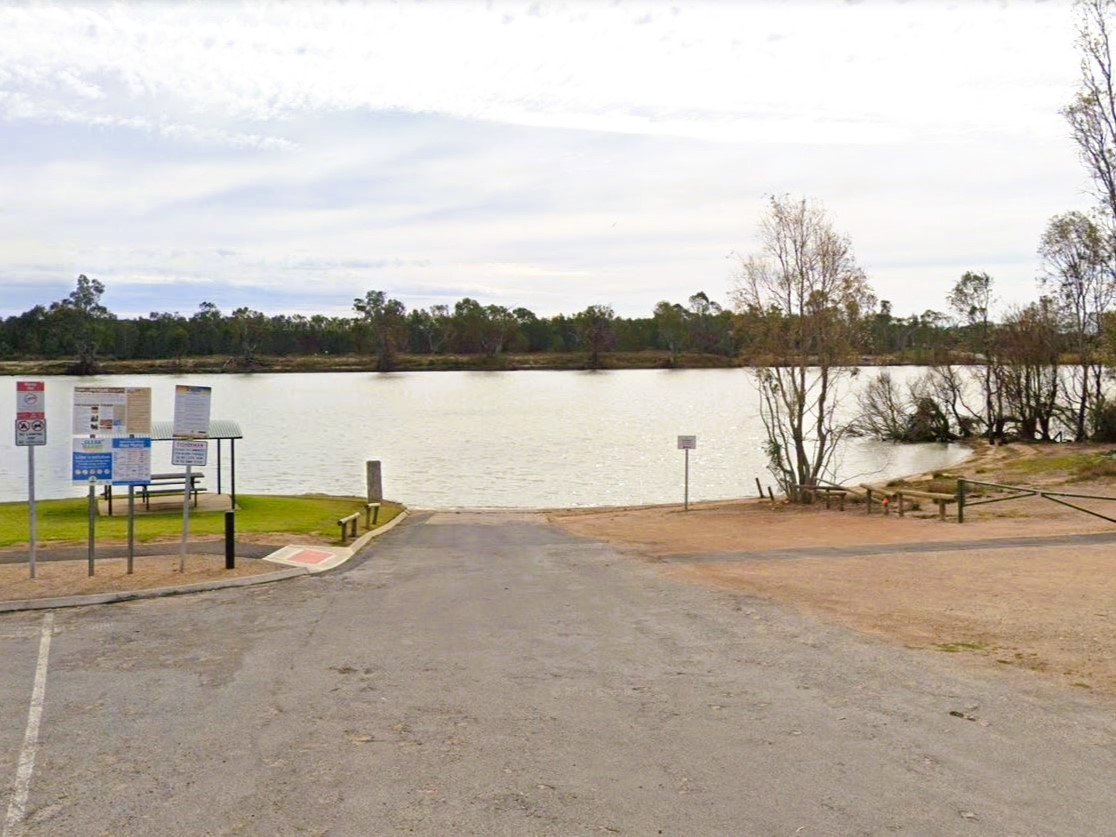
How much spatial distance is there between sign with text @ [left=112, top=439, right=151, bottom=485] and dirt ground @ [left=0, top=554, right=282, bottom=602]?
1.33m

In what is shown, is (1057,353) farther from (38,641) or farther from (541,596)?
(38,641)

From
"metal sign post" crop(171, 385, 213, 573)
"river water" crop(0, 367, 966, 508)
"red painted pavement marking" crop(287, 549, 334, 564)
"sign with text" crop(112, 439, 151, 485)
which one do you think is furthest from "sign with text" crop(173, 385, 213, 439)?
"river water" crop(0, 367, 966, 508)

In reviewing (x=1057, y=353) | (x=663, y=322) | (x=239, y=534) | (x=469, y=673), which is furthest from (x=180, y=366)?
(x=469, y=673)

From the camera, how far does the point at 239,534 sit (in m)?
18.5

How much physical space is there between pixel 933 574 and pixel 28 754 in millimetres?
11886

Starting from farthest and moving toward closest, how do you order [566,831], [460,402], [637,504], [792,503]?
[460,402] < [637,504] < [792,503] < [566,831]

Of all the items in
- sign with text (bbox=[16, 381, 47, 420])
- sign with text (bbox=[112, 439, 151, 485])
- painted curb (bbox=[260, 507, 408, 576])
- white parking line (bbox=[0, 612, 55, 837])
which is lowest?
painted curb (bbox=[260, 507, 408, 576])

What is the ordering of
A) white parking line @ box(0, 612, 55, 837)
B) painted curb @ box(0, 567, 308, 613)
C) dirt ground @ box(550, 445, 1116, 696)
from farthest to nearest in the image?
painted curb @ box(0, 567, 308, 613) → dirt ground @ box(550, 445, 1116, 696) → white parking line @ box(0, 612, 55, 837)

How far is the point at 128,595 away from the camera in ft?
41.3

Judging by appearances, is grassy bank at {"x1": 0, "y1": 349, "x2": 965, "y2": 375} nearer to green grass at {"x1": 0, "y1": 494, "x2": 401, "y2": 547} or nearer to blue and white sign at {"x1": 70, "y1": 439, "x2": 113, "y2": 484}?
green grass at {"x1": 0, "y1": 494, "x2": 401, "y2": 547}

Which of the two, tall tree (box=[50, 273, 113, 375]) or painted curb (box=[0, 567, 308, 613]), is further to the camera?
tall tree (box=[50, 273, 113, 375])

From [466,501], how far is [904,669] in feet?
91.9

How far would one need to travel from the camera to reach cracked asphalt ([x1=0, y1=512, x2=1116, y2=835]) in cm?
579

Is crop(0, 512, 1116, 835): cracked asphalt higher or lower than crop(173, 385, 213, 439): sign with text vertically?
lower
